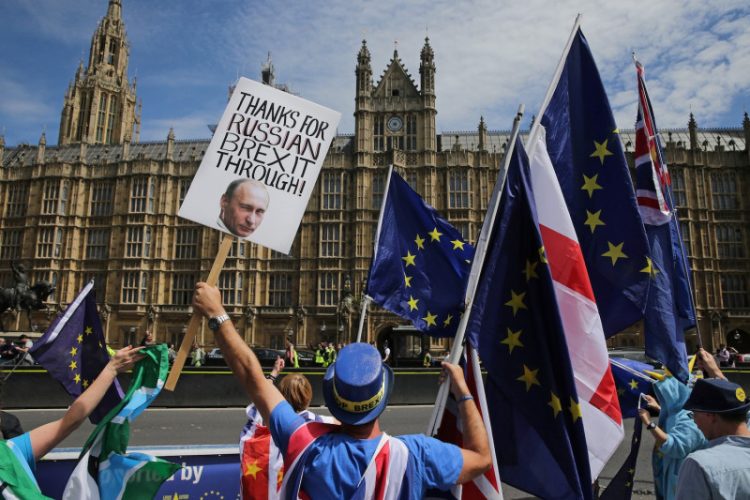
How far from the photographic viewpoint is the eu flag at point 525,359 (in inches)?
114

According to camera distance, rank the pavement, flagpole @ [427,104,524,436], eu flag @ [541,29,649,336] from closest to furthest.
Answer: flagpole @ [427,104,524,436] < eu flag @ [541,29,649,336] < the pavement

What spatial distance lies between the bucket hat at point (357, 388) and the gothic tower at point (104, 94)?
6557 centimetres

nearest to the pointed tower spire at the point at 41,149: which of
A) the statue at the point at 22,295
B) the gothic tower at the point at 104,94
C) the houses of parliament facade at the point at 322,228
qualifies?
the houses of parliament facade at the point at 322,228

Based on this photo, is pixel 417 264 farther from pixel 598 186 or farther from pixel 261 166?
pixel 261 166

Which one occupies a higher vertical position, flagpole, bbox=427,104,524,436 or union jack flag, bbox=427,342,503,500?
flagpole, bbox=427,104,524,436

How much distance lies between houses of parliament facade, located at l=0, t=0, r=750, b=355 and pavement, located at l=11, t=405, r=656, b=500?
2426cm

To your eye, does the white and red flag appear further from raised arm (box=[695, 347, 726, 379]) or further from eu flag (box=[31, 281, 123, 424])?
eu flag (box=[31, 281, 123, 424])

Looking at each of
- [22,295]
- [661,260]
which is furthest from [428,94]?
[661,260]

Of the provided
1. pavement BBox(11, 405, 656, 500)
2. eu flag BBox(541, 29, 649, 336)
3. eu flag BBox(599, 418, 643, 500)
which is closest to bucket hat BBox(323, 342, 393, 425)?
eu flag BBox(541, 29, 649, 336)

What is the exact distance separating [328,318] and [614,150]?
36.4 m

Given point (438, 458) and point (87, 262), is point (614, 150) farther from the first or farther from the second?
point (87, 262)

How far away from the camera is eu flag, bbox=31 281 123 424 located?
552 cm

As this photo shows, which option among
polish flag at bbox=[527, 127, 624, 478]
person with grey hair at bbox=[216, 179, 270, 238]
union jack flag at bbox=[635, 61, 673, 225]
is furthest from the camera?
union jack flag at bbox=[635, 61, 673, 225]

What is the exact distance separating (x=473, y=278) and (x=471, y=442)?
966 mm
